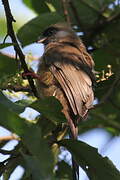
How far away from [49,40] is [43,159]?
2.99m

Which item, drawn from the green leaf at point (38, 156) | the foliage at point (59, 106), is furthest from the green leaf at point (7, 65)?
the green leaf at point (38, 156)

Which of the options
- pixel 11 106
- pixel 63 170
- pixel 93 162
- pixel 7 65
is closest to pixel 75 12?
pixel 63 170

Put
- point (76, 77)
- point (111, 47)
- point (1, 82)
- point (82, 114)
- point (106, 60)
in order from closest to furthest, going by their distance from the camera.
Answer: point (1, 82)
point (82, 114)
point (76, 77)
point (106, 60)
point (111, 47)

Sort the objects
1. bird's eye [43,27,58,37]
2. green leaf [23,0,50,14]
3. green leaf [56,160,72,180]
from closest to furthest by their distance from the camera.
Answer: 1. green leaf [56,160,72,180]
2. bird's eye [43,27,58,37]
3. green leaf [23,0,50,14]

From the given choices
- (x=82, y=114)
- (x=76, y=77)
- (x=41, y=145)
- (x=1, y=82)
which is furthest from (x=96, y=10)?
(x=41, y=145)

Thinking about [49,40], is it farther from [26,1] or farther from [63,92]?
[63,92]

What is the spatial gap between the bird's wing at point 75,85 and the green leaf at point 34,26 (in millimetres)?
309

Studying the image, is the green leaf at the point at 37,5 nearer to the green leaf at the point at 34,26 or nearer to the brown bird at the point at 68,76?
the brown bird at the point at 68,76

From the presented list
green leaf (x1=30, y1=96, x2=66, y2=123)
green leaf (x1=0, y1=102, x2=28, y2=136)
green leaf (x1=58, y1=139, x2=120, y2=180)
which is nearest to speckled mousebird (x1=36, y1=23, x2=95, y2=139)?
green leaf (x1=58, y1=139, x2=120, y2=180)

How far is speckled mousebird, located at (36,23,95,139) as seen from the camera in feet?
12.4

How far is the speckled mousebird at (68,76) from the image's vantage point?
3791 mm

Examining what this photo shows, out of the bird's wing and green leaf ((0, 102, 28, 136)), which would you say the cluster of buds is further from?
green leaf ((0, 102, 28, 136))

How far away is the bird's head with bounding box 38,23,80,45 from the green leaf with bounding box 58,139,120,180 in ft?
6.98

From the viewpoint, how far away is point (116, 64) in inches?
178
